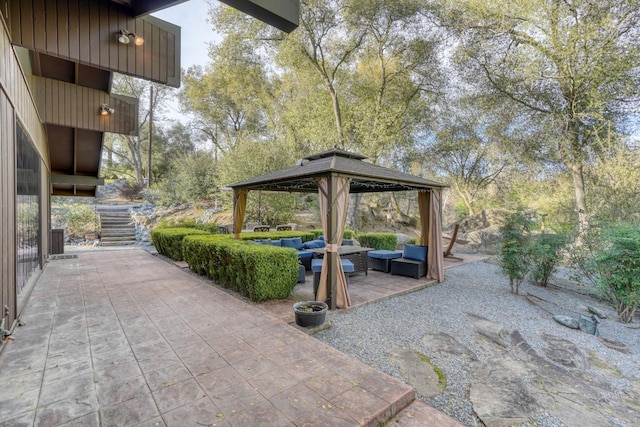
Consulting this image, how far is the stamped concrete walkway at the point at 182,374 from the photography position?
2059 millimetres

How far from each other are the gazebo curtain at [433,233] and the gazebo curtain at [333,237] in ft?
9.88

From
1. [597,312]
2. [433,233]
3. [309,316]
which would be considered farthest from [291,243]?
[597,312]

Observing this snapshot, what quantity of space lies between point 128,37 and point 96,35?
1.22 ft

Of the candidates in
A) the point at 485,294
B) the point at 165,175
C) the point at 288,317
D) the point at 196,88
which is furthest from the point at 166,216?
the point at 485,294

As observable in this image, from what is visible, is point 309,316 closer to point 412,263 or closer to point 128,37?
point 412,263

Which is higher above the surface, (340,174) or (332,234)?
(340,174)

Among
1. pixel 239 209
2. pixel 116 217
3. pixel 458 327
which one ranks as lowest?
pixel 458 327

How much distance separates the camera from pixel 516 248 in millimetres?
6035

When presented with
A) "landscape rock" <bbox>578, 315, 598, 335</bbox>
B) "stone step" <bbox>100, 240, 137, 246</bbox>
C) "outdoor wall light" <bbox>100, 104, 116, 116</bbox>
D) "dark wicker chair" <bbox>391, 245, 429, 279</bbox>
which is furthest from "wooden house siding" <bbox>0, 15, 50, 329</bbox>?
"stone step" <bbox>100, 240, 137, 246</bbox>

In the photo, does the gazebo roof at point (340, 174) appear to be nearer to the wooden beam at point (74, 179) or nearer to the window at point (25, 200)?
the window at point (25, 200)

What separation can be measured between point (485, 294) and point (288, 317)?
14.4 feet

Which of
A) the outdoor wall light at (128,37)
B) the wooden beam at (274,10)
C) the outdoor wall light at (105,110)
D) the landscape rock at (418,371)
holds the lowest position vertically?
the landscape rock at (418,371)

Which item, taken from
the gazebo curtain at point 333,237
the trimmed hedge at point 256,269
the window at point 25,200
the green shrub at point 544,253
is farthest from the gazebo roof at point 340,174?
the window at point 25,200

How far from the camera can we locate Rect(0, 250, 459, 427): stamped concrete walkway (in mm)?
2059
